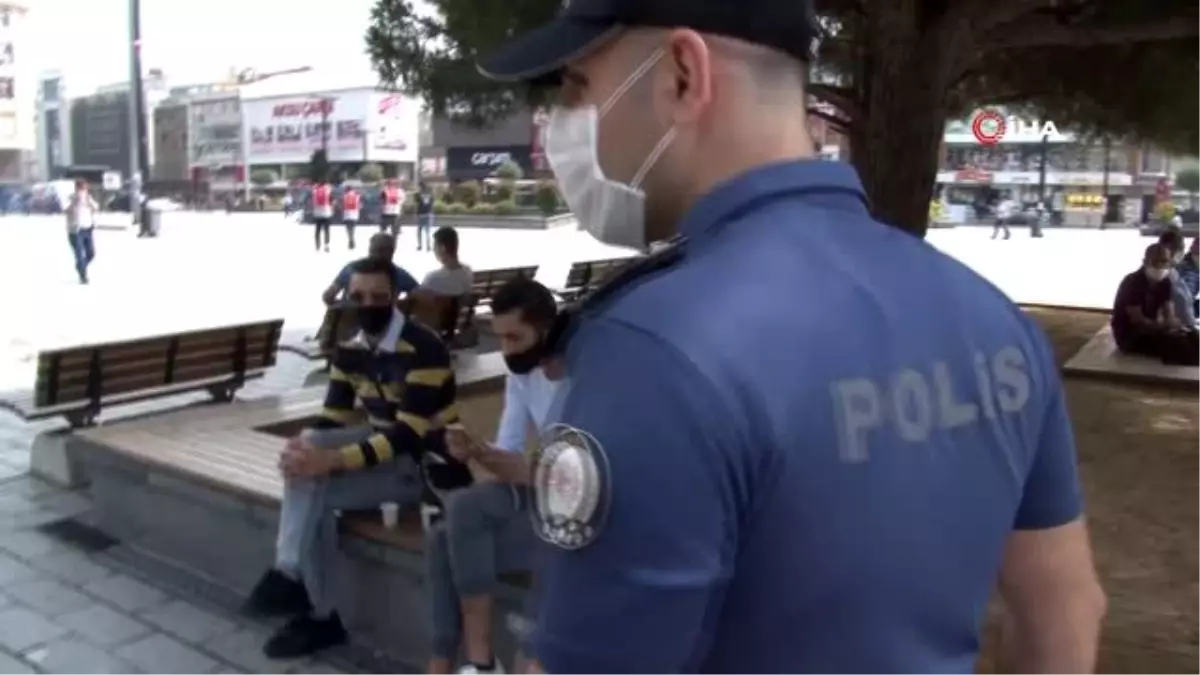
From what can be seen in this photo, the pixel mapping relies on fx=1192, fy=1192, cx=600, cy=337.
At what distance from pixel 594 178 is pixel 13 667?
4.32 m

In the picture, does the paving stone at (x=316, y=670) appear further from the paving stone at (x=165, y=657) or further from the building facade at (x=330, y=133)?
the building facade at (x=330, y=133)

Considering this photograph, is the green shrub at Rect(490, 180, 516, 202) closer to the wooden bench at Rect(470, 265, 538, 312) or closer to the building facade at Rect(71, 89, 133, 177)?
the wooden bench at Rect(470, 265, 538, 312)

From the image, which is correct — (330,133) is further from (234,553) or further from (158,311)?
(234,553)

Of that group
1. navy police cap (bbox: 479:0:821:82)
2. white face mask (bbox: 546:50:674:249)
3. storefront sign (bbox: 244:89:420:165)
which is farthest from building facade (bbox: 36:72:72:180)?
navy police cap (bbox: 479:0:821:82)

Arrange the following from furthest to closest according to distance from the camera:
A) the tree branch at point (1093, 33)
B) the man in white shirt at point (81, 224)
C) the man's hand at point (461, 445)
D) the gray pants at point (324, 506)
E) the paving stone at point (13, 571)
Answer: the man in white shirt at point (81, 224), the tree branch at point (1093, 33), the paving stone at point (13, 571), the gray pants at point (324, 506), the man's hand at point (461, 445)

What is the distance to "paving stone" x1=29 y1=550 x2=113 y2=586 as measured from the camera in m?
5.71

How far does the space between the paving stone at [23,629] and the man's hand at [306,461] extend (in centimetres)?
134

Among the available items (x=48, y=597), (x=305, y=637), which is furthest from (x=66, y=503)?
(x=305, y=637)

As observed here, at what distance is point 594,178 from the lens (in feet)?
4.33

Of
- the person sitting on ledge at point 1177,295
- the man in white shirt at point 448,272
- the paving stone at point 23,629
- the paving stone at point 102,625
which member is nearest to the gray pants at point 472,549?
the paving stone at point 102,625

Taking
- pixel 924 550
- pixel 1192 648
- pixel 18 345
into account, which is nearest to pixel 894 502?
pixel 924 550

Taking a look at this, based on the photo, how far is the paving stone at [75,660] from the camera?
15.2 feet

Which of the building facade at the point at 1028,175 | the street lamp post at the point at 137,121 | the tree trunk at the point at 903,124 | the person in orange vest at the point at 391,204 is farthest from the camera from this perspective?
the building facade at the point at 1028,175

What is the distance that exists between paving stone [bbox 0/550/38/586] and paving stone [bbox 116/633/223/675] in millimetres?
1131
